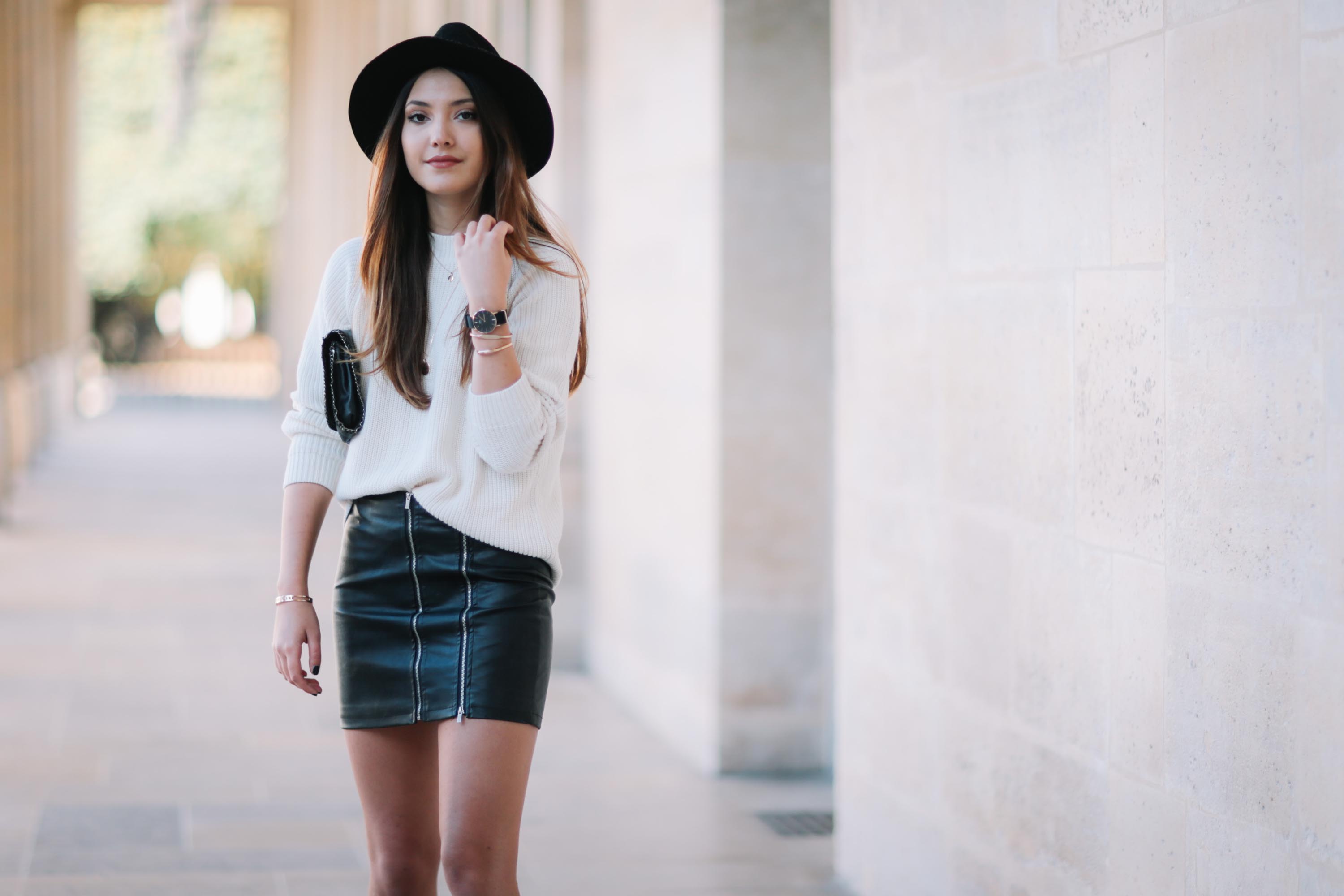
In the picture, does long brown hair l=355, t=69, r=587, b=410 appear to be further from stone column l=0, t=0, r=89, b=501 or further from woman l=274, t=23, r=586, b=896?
stone column l=0, t=0, r=89, b=501

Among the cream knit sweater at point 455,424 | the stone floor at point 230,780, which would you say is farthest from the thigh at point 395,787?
the stone floor at point 230,780

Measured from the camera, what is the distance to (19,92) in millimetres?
17484

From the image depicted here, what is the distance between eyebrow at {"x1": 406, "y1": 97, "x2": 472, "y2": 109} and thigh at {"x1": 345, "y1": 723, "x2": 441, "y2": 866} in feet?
3.23

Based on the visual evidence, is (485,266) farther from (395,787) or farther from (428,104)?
(395,787)

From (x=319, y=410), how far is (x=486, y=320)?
38cm

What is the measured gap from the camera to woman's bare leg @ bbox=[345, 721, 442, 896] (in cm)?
271

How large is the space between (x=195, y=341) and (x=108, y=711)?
2730cm

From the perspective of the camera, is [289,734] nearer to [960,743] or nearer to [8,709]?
[8,709]

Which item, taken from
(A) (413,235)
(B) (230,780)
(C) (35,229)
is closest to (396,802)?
(A) (413,235)

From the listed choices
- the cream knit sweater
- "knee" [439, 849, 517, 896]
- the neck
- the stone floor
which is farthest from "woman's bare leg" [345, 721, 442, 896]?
the stone floor

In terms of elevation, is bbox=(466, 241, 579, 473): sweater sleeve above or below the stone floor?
above

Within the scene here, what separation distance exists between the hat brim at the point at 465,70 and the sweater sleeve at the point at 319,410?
25 cm

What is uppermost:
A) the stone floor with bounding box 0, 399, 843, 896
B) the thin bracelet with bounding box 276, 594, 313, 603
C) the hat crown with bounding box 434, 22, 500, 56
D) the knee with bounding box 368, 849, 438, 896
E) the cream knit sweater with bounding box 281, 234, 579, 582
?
the hat crown with bounding box 434, 22, 500, 56

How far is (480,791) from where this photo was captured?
8.58 ft
